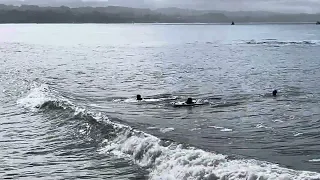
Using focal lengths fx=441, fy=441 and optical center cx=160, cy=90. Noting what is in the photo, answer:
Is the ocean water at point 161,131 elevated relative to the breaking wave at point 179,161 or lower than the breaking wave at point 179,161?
lower

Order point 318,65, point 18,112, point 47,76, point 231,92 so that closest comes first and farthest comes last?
point 18,112 < point 231,92 < point 47,76 < point 318,65

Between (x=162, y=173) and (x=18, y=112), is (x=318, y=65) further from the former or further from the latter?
(x=162, y=173)

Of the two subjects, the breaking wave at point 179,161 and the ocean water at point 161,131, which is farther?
the ocean water at point 161,131

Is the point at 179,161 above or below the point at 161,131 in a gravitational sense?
above

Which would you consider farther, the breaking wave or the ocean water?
the ocean water

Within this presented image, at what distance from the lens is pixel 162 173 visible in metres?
14.5

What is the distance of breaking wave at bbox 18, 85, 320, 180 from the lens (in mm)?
13094

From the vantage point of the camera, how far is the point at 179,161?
49.0 feet

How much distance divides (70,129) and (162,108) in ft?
24.2

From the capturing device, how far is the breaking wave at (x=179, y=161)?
43.0 feet

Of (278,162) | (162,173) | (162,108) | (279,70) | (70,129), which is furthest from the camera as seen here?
(279,70)

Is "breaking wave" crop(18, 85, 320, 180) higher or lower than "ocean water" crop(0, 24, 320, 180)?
higher

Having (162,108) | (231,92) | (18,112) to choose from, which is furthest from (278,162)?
(231,92)

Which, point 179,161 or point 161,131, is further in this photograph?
point 161,131
